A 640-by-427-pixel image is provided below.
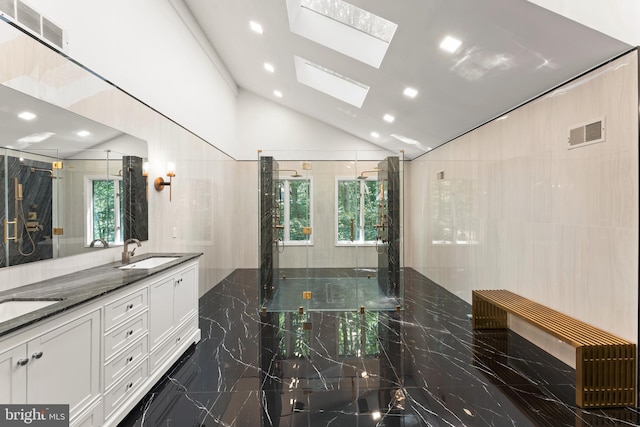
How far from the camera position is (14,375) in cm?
128

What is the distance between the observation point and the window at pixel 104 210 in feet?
7.99

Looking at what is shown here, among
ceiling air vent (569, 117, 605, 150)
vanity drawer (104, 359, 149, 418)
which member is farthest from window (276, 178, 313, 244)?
ceiling air vent (569, 117, 605, 150)

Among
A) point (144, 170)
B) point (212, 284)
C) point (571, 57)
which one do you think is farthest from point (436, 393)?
point (212, 284)

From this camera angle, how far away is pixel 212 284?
5.02 meters

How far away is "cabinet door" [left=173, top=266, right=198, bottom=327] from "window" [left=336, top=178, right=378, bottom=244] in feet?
6.03

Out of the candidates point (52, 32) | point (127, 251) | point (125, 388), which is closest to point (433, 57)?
point (52, 32)

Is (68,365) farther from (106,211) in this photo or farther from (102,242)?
(106,211)

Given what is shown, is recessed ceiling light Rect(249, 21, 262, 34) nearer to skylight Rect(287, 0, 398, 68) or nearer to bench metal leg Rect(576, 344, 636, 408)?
skylight Rect(287, 0, 398, 68)

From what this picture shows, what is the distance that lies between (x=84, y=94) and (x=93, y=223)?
996 mm

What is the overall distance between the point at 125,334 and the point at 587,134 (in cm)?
360

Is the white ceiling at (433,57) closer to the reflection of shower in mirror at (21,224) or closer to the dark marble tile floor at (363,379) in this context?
the dark marble tile floor at (363,379)

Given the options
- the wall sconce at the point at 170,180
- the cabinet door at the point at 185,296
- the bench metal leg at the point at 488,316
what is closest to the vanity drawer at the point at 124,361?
the cabinet door at the point at 185,296

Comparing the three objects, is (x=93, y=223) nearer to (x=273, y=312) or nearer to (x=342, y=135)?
(x=273, y=312)

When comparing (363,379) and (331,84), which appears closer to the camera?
(363,379)
